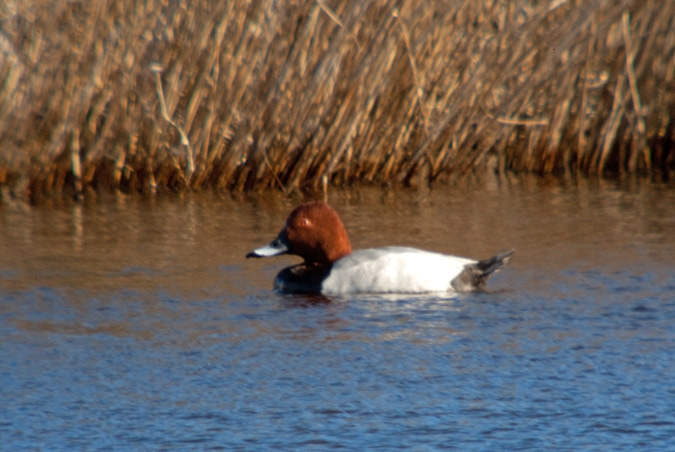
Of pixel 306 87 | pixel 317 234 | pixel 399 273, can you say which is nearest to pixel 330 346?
pixel 399 273

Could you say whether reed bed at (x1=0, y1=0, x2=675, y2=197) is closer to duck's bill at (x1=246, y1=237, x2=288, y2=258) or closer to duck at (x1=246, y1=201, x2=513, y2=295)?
duck's bill at (x1=246, y1=237, x2=288, y2=258)

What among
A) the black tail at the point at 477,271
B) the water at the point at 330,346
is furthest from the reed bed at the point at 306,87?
the black tail at the point at 477,271

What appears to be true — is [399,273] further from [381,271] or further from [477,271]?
[477,271]

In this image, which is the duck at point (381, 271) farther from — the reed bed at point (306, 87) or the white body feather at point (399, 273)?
the reed bed at point (306, 87)

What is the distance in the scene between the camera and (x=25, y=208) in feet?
34.7

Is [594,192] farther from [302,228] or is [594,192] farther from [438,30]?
[302,228]

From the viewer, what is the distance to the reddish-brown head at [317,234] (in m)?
7.47

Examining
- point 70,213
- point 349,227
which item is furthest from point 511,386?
point 70,213

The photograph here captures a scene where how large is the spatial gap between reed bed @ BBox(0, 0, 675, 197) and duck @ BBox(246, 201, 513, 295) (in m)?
2.38

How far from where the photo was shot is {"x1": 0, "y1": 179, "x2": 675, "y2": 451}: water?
4.55 metres

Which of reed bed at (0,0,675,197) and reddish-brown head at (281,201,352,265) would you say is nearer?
reddish-brown head at (281,201,352,265)

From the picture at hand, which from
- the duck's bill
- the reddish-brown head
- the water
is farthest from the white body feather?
the duck's bill

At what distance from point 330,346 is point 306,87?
4735mm

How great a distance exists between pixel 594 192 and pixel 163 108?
398cm
